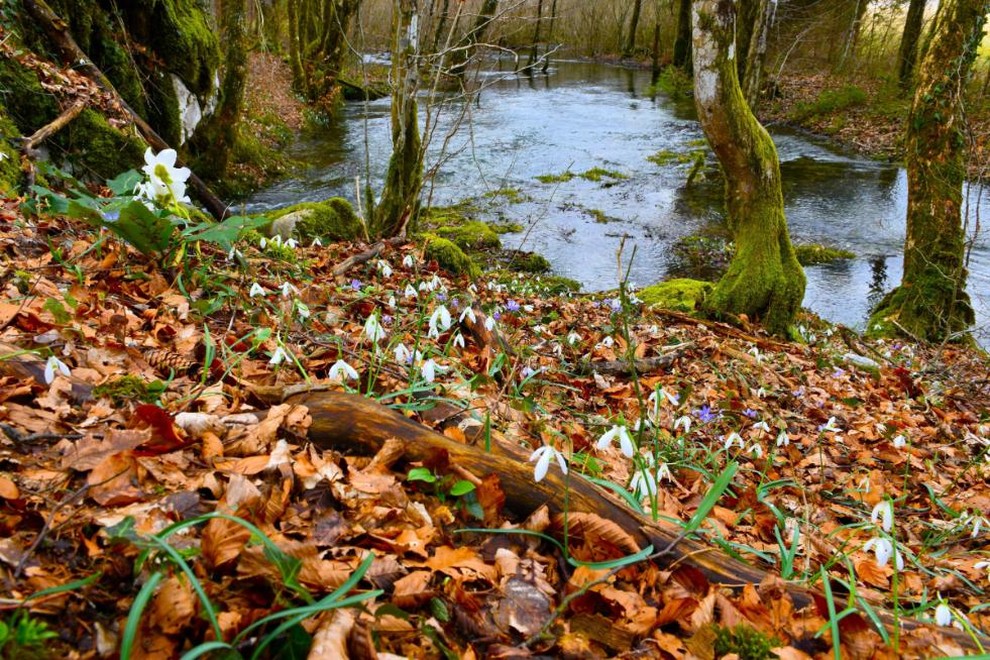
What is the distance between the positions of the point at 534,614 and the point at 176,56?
818cm

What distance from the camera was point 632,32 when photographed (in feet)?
100

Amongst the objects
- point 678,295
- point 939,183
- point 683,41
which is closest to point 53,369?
point 678,295

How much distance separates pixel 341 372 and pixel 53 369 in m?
0.85

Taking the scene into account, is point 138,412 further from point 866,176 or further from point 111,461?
point 866,176

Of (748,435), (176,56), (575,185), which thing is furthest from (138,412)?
(575,185)

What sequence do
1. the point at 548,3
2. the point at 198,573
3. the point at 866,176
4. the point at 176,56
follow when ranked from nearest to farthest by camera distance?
the point at 198,573 < the point at 176,56 < the point at 866,176 < the point at 548,3

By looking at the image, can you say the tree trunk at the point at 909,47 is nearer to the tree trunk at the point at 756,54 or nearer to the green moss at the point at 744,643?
the tree trunk at the point at 756,54

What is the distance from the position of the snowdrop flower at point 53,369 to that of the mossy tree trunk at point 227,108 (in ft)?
28.9

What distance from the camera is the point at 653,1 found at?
99.3 feet

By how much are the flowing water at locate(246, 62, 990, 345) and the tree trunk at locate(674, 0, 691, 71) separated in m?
7.79

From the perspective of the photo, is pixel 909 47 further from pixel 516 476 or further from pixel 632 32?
pixel 516 476

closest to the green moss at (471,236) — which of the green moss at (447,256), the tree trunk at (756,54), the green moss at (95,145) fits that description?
the green moss at (447,256)

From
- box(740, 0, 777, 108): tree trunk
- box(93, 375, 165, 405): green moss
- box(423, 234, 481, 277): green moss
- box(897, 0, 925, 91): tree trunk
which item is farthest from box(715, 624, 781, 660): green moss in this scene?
box(897, 0, 925, 91): tree trunk

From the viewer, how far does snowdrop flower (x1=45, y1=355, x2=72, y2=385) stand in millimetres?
1674
